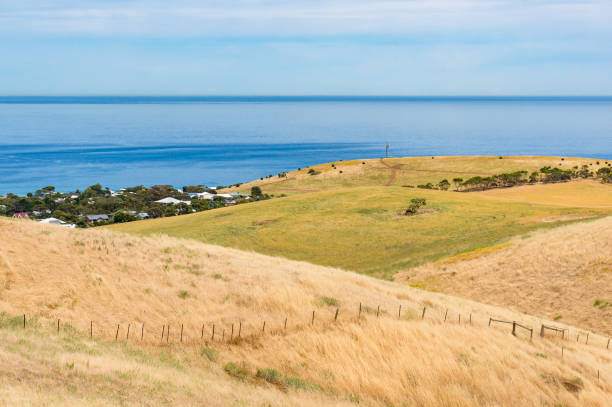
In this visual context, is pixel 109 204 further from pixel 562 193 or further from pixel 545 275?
pixel 545 275

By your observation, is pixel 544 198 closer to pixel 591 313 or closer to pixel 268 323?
pixel 591 313

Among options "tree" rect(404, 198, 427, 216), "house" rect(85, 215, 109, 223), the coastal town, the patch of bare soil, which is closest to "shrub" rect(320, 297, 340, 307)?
the patch of bare soil

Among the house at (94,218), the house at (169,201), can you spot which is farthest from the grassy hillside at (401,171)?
the house at (94,218)

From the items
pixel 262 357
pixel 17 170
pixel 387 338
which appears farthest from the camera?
pixel 17 170

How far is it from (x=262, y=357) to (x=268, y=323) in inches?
81.5

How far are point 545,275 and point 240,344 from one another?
2207 centimetres

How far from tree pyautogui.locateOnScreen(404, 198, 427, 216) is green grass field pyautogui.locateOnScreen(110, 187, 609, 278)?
43.4 inches

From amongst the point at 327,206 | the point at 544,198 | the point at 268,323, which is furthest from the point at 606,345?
the point at 544,198

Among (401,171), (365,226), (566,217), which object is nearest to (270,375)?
(365,226)

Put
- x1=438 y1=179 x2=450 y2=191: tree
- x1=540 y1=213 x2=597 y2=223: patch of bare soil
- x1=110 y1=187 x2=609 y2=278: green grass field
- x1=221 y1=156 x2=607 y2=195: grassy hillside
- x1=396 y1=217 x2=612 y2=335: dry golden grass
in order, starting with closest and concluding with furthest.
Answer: x1=396 y1=217 x2=612 y2=335: dry golden grass < x1=110 y1=187 x2=609 y2=278: green grass field < x1=540 y1=213 x2=597 y2=223: patch of bare soil < x1=438 y1=179 x2=450 y2=191: tree < x1=221 y1=156 x2=607 y2=195: grassy hillside

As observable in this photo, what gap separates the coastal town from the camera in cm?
8150

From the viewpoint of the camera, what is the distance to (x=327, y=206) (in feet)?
194

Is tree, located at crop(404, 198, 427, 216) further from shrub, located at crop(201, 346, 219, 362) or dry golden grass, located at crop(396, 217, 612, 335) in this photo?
shrub, located at crop(201, 346, 219, 362)

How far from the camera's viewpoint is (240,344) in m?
15.4
